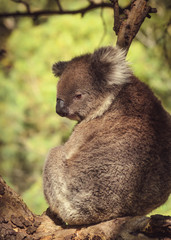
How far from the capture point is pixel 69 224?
2.91m

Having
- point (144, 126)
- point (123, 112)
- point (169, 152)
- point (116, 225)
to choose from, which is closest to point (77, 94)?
point (123, 112)

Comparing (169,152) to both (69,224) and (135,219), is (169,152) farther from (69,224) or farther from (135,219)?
(69,224)

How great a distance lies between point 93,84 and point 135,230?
1605 millimetres

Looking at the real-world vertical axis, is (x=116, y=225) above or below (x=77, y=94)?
below

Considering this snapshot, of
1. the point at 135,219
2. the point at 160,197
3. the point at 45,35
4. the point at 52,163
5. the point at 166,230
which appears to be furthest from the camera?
the point at 45,35

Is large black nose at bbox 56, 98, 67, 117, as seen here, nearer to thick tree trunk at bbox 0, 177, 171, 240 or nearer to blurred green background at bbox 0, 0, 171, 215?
thick tree trunk at bbox 0, 177, 171, 240

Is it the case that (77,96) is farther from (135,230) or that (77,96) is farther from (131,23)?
(135,230)

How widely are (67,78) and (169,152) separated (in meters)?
1.32

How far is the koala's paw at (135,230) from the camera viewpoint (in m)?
2.27

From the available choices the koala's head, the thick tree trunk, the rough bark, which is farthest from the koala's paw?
the rough bark

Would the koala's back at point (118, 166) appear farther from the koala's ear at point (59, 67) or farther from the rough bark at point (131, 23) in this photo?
the koala's ear at point (59, 67)

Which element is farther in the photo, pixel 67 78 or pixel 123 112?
pixel 67 78

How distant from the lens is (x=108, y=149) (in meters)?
2.82

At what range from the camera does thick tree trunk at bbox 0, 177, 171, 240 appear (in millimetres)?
2225
